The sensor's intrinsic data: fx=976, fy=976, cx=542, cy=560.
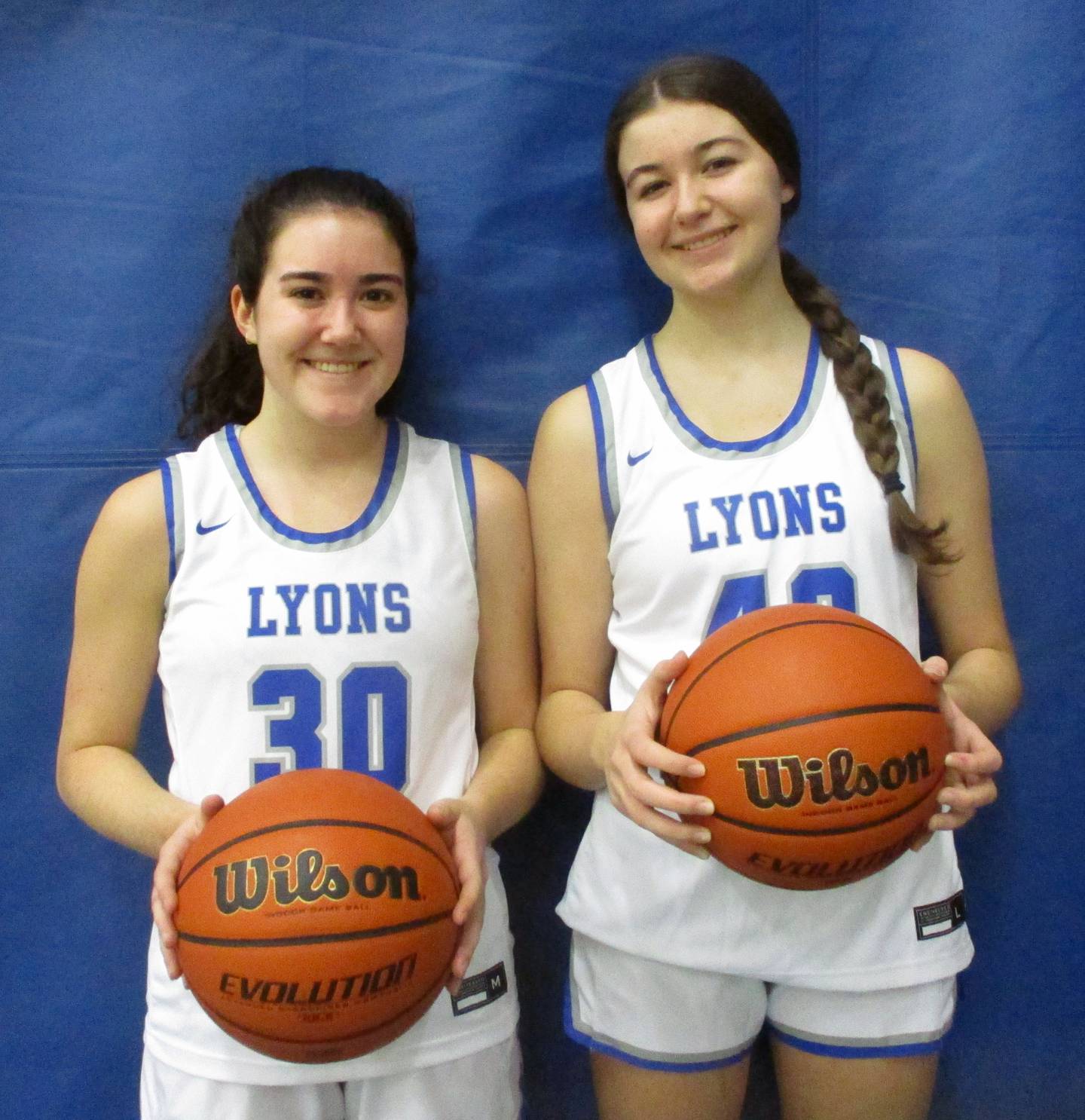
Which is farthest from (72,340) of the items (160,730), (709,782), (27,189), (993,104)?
(993,104)

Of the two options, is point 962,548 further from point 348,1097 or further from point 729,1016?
point 348,1097

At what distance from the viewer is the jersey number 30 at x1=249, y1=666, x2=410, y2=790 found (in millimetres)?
1117

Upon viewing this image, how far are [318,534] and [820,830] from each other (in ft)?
2.16

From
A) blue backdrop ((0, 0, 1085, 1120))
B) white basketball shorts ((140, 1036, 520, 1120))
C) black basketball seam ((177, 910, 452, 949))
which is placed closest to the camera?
black basketball seam ((177, 910, 452, 949))

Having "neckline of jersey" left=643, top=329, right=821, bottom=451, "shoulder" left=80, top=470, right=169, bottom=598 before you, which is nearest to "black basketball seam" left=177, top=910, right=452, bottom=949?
"shoulder" left=80, top=470, right=169, bottom=598

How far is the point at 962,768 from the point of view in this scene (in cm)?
92

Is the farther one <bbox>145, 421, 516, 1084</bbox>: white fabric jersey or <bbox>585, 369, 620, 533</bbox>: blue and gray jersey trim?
<bbox>585, 369, 620, 533</bbox>: blue and gray jersey trim

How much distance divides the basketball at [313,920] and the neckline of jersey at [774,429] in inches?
23.1

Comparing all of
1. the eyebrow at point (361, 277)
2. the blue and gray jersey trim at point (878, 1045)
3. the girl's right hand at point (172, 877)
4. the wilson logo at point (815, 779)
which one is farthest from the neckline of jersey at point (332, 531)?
the blue and gray jersey trim at point (878, 1045)

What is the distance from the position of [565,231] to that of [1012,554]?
84 cm

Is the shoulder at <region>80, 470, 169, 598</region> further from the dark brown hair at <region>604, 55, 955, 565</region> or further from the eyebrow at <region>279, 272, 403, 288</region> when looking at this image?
the dark brown hair at <region>604, 55, 955, 565</region>

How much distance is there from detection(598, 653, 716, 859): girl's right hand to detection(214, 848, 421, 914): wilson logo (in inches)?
9.6

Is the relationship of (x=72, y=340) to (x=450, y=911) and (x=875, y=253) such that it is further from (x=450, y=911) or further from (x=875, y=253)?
(x=875, y=253)

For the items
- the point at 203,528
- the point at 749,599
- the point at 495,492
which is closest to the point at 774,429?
the point at 749,599
